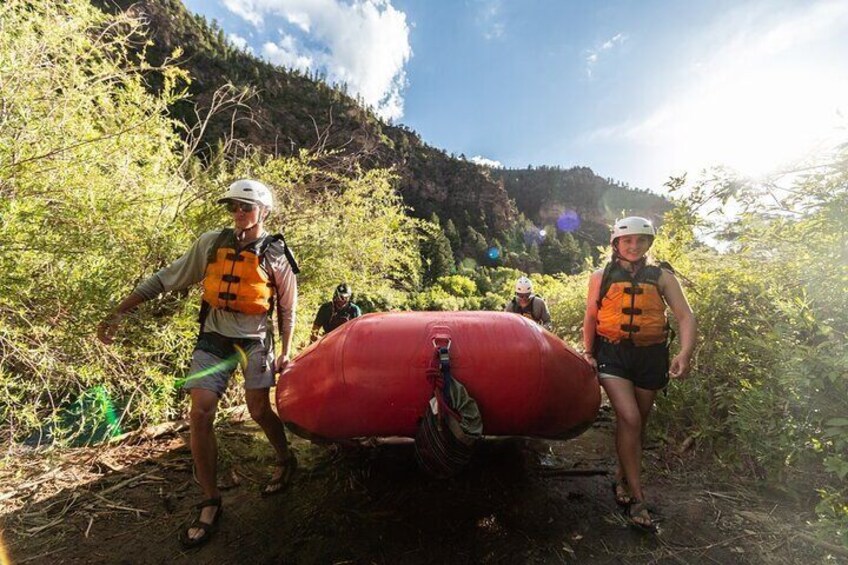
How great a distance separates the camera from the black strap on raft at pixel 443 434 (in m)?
2.08

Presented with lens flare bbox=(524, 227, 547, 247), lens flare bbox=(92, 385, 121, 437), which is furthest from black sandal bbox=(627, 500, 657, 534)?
lens flare bbox=(524, 227, 547, 247)

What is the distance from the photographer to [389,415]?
7.60ft

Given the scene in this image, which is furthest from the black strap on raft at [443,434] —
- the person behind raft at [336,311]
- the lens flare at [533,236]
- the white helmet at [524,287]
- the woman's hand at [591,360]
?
the lens flare at [533,236]

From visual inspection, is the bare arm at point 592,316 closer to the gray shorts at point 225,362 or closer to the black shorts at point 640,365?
the black shorts at point 640,365

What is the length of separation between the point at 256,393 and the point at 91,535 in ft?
4.42

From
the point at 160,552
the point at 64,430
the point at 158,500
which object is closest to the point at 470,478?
the point at 160,552

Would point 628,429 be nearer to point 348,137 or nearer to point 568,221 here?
point 348,137

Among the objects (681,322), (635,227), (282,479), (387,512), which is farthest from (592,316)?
(282,479)

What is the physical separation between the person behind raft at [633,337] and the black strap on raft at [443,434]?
129 centimetres

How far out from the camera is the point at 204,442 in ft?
8.23

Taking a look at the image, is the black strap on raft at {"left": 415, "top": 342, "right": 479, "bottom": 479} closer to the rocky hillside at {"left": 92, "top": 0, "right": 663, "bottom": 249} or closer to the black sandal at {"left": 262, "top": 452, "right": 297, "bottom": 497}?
the black sandal at {"left": 262, "top": 452, "right": 297, "bottom": 497}

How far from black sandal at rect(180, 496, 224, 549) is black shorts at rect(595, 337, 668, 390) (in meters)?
2.77

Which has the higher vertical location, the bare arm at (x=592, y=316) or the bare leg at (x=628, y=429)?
the bare arm at (x=592, y=316)

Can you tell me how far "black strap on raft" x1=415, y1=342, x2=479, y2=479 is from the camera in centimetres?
208
